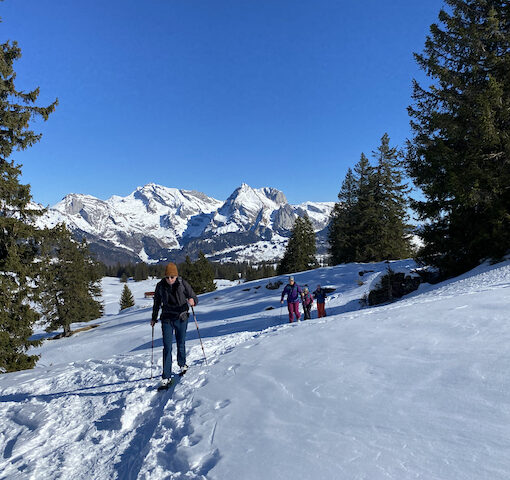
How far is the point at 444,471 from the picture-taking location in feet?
8.43

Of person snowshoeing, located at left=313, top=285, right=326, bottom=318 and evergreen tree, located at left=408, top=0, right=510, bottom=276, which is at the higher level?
evergreen tree, located at left=408, top=0, right=510, bottom=276

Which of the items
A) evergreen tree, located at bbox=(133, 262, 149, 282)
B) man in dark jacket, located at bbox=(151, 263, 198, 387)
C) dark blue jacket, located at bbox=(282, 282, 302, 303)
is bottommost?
dark blue jacket, located at bbox=(282, 282, 302, 303)

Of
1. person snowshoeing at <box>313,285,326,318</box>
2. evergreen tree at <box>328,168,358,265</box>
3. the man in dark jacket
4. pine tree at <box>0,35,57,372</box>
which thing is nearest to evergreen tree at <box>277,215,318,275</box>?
evergreen tree at <box>328,168,358,265</box>

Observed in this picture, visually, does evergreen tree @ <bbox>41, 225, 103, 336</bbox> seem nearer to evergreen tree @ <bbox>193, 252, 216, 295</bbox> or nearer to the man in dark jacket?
evergreen tree @ <bbox>193, 252, 216, 295</bbox>

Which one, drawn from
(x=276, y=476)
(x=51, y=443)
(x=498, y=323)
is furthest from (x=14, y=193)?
(x=498, y=323)

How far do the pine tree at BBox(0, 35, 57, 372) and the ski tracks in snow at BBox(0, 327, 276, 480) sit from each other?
5450 mm

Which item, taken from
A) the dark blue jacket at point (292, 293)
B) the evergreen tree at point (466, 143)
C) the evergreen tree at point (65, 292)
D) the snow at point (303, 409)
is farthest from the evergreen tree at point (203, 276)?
the snow at point (303, 409)

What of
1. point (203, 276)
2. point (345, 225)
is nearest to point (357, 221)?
point (345, 225)

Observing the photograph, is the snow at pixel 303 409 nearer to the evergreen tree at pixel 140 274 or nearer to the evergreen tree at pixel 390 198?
the evergreen tree at pixel 390 198

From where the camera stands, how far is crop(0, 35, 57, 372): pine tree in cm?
1188

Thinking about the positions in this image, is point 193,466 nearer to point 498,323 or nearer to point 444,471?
point 444,471

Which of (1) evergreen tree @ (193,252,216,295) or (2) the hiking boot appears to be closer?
(2) the hiking boot

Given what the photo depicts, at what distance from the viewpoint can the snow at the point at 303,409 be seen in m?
2.96

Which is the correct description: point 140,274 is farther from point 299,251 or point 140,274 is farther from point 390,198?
point 390,198
